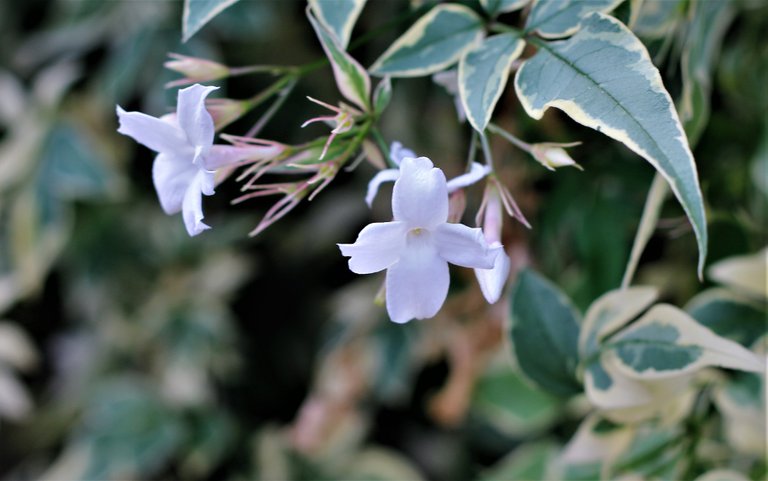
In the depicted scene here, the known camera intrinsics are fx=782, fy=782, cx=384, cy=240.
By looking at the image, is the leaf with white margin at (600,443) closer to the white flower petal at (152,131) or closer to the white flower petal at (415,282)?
the white flower petal at (415,282)

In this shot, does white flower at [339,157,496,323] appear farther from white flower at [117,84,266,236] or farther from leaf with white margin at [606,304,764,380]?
leaf with white margin at [606,304,764,380]

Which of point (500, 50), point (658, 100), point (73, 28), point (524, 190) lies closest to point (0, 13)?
point (73, 28)

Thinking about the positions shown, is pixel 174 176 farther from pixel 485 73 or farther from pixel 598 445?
pixel 598 445

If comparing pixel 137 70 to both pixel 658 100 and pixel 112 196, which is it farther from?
pixel 658 100

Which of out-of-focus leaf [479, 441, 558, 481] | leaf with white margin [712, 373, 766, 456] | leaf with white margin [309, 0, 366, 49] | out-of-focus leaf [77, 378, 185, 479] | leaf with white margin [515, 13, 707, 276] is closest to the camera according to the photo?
leaf with white margin [515, 13, 707, 276]

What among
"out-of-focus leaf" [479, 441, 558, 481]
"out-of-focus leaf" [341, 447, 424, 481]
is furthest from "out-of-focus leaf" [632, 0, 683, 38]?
"out-of-focus leaf" [341, 447, 424, 481]

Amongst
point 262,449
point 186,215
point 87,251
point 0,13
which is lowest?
point 262,449
